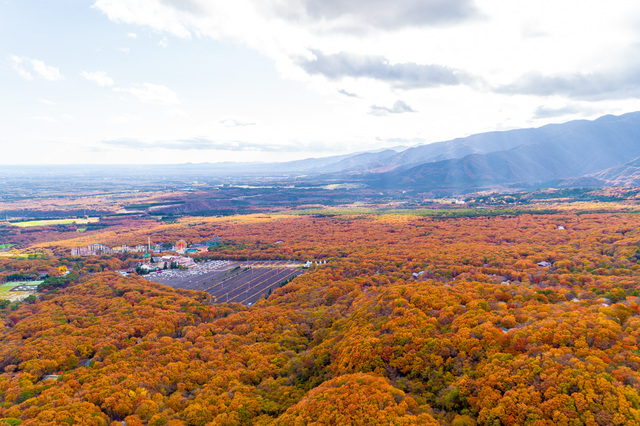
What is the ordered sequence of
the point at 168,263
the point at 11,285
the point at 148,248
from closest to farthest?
the point at 11,285 < the point at 168,263 < the point at 148,248

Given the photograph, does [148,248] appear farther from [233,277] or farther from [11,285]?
[233,277]

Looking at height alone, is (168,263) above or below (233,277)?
above

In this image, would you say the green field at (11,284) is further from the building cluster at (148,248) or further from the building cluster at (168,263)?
the building cluster at (148,248)

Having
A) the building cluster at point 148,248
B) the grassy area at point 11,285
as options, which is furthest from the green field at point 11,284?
the building cluster at point 148,248

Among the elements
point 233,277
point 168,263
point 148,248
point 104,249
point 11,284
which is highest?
point 11,284

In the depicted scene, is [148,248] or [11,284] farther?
[148,248]

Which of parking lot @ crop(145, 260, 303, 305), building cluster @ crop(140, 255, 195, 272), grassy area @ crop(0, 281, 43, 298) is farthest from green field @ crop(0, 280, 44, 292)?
parking lot @ crop(145, 260, 303, 305)

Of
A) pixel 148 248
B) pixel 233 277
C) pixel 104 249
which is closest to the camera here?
pixel 233 277

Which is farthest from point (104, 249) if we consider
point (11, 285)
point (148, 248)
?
point (11, 285)

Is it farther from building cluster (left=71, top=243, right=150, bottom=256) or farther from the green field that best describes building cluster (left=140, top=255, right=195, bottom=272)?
the green field

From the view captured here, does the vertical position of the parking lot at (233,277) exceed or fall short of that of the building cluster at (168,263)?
it falls short

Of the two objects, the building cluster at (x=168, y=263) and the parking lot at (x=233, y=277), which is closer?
the parking lot at (x=233, y=277)
